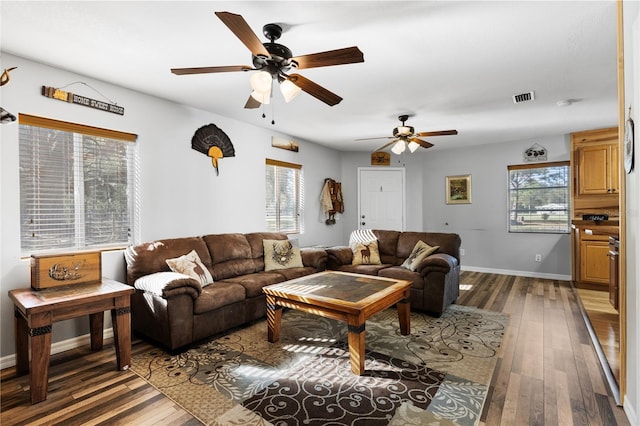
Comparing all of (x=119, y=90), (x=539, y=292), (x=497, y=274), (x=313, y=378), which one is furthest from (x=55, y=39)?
(x=497, y=274)

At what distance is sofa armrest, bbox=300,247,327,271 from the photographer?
173 inches

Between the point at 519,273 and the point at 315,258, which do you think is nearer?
the point at 315,258

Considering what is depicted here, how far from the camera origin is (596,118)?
4.45m

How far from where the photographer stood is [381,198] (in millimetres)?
6781

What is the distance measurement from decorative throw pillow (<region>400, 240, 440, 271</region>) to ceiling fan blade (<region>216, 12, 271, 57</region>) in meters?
2.99

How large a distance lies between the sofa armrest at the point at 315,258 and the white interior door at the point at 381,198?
243 cm

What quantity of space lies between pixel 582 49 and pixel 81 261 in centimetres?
442

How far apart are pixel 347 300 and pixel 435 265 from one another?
155cm

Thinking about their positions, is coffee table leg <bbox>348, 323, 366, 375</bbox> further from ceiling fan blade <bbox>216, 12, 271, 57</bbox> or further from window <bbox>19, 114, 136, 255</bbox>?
window <bbox>19, 114, 136, 255</bbox>

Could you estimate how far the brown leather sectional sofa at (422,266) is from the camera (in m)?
3.64

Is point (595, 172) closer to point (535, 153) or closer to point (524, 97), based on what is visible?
point (535, 153)

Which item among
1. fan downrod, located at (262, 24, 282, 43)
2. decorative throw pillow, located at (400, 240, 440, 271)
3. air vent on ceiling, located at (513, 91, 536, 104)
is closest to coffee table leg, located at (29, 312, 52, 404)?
fan downrod, located at (262, 24, 282, 43)

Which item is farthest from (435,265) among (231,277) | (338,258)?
(231,277)

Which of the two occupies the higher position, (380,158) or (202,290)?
(380,158)
